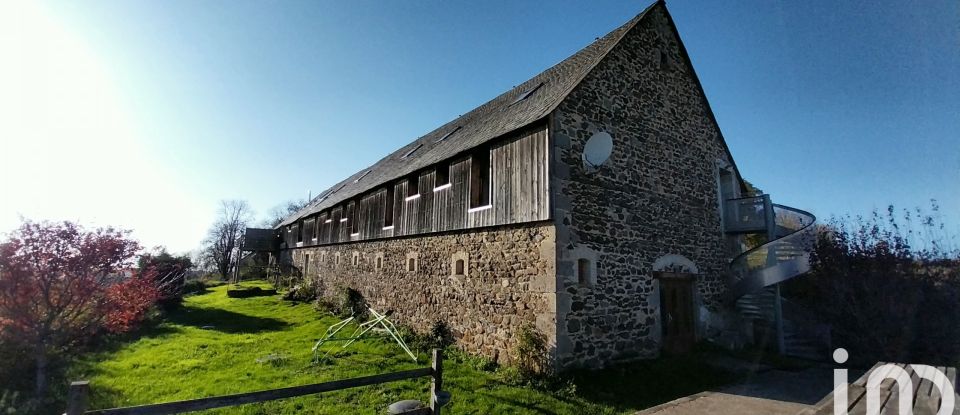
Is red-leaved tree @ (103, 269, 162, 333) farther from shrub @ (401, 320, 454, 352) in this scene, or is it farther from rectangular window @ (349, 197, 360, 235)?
rectangular window @ (349, 197, 360, 235)

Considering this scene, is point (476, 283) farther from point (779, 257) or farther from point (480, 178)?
point (779, 257)

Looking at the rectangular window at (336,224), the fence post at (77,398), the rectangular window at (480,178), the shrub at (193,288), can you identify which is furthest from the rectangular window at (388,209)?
the shrub at (193,288)

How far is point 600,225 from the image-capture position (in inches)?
350

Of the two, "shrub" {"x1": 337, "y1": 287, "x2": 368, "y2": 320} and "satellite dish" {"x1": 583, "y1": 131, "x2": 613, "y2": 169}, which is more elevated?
"satellite dish" {"x1": 583, "y1": 131, "x2": 613, "y2": 169}

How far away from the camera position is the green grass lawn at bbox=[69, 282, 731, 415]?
6.73 metres

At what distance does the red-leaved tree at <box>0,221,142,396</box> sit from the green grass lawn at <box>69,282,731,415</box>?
106 centimetres

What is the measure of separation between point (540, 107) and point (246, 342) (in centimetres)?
1010

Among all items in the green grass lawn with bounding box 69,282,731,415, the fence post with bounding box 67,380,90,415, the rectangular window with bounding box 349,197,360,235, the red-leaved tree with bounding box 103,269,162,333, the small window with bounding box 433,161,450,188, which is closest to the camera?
the fence post with bounding box 67,380,90,415

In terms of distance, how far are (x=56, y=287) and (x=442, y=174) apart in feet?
27.4

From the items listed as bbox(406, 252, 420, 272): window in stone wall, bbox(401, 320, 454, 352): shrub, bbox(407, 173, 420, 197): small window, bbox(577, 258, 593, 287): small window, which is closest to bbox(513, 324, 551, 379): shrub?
bbox(577, 258, 593, 287): small window

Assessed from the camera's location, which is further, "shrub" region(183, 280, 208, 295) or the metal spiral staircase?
"shrub" region(183, 280, 208, 295)

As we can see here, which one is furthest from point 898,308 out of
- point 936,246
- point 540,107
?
point 540,107

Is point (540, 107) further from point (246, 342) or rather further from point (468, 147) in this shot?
point (246, 342)

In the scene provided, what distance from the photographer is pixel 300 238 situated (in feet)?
89.1
